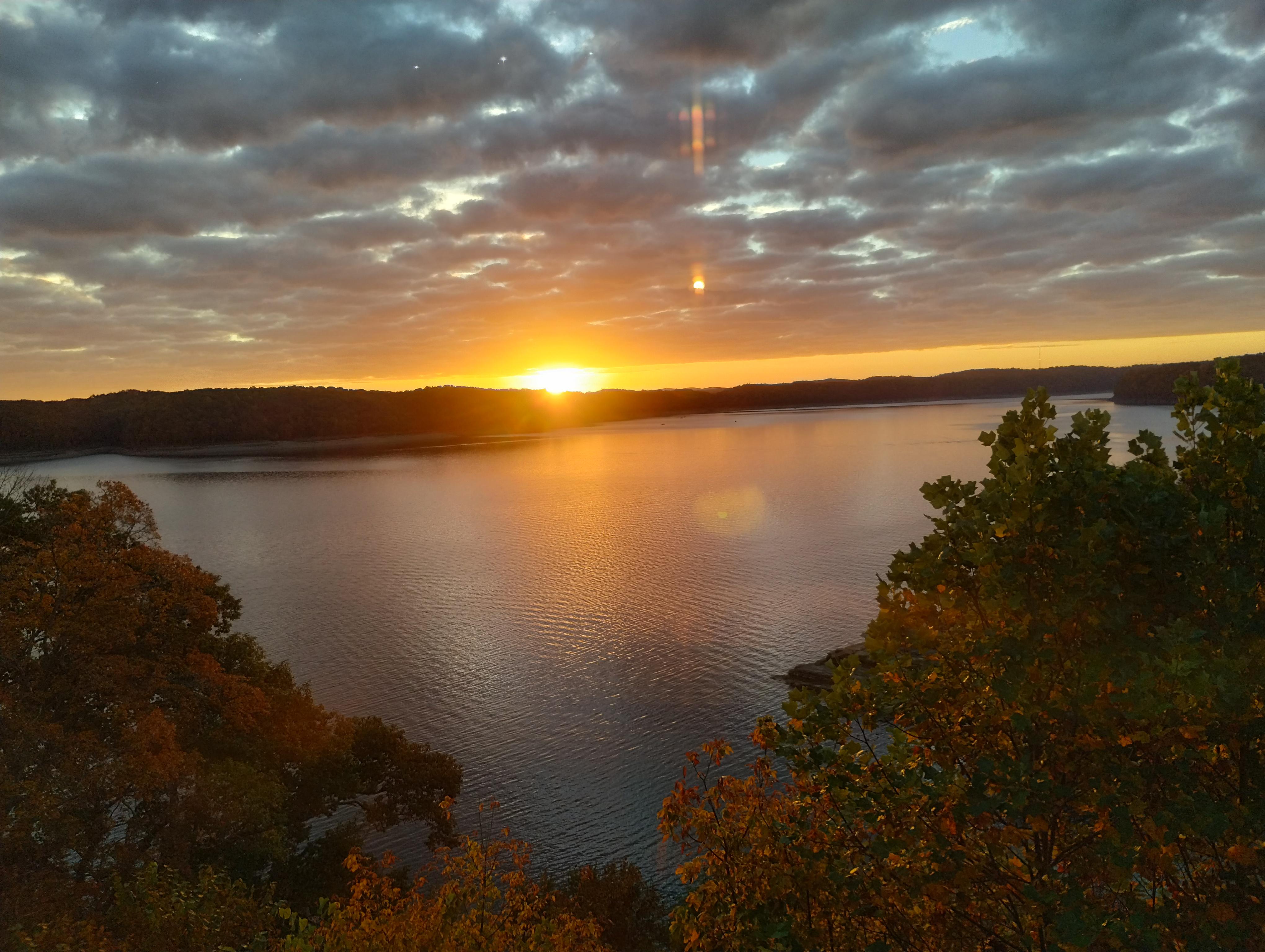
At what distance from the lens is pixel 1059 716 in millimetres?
7582

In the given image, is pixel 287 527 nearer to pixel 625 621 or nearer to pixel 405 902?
pixel 625 621

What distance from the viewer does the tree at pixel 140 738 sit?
20.3 metres

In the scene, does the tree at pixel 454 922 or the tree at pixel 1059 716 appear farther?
the tree at pixel 454 922

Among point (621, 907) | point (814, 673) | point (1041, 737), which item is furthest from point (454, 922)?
point (814, 673)

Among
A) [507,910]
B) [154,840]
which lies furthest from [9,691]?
[507,910]

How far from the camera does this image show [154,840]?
86.4ft

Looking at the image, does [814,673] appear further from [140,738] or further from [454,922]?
[140,738]

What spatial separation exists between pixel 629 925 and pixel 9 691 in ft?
65.3

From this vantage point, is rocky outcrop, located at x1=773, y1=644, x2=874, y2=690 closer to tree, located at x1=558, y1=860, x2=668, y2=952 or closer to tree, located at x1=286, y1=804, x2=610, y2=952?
tree, located at x1=558, y1=860, x2=668, y2=952

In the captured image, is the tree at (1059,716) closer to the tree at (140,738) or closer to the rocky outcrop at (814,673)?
the tree at (140,738)

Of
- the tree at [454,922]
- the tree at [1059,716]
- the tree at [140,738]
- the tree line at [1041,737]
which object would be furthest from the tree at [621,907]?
the tree at [1059,716]

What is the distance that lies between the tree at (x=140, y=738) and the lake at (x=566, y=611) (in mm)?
6927

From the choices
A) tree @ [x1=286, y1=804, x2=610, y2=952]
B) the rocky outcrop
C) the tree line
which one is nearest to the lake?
the rocky outcrop

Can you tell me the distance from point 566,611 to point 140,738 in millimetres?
50473
